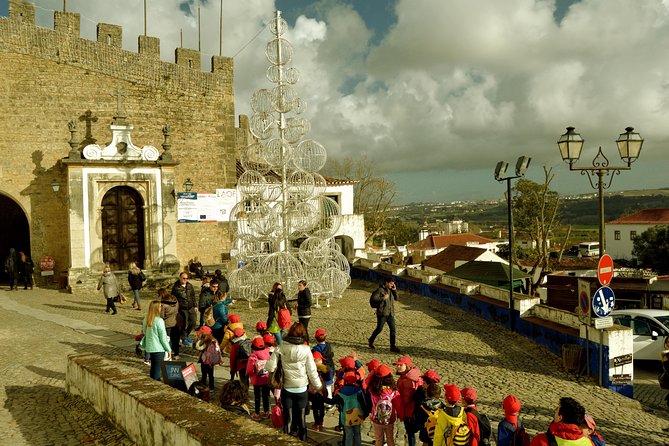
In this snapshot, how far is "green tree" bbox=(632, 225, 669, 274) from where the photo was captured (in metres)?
41.1

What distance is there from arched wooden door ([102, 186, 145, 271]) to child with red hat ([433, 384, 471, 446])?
54.2ft

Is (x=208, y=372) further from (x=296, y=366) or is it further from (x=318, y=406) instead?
(x=296, y=366)

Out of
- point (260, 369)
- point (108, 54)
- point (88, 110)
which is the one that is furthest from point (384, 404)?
point (108, 54)

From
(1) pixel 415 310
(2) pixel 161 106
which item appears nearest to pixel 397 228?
(2) pixel 161 106

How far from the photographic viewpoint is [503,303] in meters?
13.6

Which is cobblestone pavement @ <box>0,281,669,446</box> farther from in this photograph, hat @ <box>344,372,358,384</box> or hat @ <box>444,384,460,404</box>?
hat @ <box>444,384,460,404</box>

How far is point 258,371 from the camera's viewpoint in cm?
668

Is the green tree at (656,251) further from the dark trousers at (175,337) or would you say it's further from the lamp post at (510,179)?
the dark trousers at (175,337)

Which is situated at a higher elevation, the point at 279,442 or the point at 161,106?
the point at 161,106

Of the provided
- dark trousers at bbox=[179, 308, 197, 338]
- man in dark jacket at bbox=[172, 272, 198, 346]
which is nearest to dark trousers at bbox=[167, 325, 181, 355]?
man in dark jacket at bbox=[172, 272, 198, 346]

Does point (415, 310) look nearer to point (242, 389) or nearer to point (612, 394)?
point (612, 394)

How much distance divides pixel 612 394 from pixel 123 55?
1990 centimetres

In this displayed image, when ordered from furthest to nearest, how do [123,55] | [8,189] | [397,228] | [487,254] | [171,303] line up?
[397,228]
[487,254]
[123,55]
[8,189]
[171,303]

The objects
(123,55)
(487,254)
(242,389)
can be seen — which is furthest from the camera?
(487,254)
